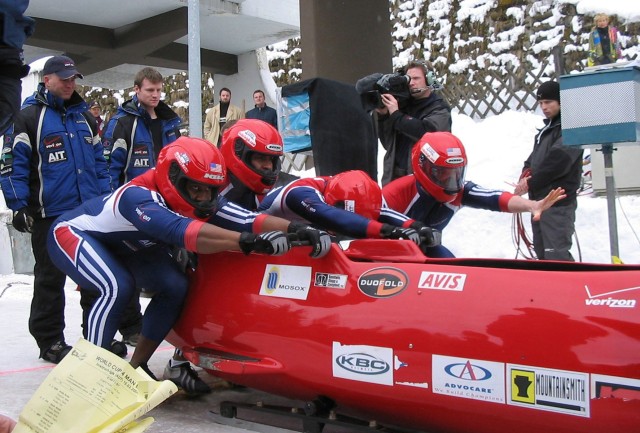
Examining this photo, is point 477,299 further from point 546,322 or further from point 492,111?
point 492,111

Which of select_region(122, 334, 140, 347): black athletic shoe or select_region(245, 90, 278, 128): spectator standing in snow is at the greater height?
select_region(245, 90, 278, 128): spectator standing in snow

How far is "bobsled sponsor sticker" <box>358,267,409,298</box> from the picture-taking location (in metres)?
3.06

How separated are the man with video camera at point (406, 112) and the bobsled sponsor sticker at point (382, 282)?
2260 mm

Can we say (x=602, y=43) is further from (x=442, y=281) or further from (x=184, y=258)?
(x=442, y=281)

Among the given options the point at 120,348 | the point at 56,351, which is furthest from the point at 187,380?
the point at 56,351

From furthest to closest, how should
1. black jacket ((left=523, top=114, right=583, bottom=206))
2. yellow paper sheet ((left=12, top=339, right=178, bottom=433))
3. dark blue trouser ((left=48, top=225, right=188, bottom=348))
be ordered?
black jacket ((left=523, top=114, right=583, bottom=206)) < dark blue trouser ((left=48, top=225, right=188, bottom=348)) < yellow paper sheet ((left=12, top=339, right=178, bottom=433))

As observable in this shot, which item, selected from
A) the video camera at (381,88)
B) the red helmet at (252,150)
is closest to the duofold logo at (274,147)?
the red helmet at (252,150)

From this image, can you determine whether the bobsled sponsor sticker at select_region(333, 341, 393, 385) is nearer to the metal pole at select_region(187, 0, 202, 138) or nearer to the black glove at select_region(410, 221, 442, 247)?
the black glove at select_region(410, 221, 442, 247)

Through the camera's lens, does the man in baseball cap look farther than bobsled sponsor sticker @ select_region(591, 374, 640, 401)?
Yes

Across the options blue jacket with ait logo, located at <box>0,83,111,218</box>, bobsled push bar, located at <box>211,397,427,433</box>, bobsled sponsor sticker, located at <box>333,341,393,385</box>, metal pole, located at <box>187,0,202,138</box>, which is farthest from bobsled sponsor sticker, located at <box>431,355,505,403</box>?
metal pole, located at <box>187,0,202,138</box>

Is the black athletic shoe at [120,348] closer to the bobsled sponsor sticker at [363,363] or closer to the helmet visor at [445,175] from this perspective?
the bobsled sponsor sticker at [363,363]

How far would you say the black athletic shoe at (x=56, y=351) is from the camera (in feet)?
15.2

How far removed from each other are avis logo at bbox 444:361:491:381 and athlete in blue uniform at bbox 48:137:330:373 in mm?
764

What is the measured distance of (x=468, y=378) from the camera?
2.77m
